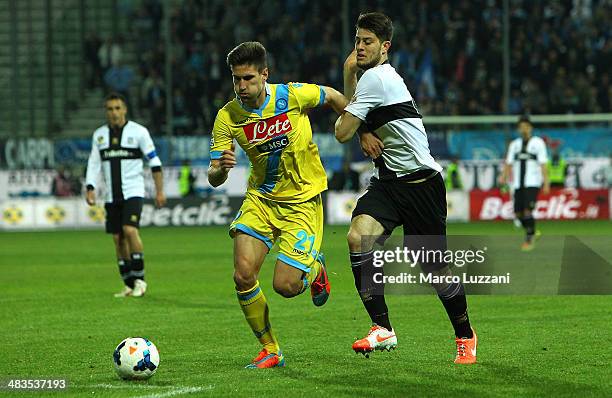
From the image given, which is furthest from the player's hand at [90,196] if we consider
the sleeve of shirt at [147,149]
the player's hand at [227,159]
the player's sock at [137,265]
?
the player's hand at [227,159]

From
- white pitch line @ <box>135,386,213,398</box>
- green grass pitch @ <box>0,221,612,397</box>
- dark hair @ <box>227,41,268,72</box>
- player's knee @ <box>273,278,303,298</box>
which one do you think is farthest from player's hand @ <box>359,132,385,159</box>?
white pitch line @ <box>135,386,213,398</box>

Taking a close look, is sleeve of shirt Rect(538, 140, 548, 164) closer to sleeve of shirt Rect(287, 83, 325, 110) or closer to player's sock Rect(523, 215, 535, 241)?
player's sock Rect(523, 215, 535, 241)

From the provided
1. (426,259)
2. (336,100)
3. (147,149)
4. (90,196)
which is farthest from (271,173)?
(90,196)

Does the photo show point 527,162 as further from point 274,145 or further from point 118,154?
point 274,145

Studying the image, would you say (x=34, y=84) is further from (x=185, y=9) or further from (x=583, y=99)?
(x=583, y=99)

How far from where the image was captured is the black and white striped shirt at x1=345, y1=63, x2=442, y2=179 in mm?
7441

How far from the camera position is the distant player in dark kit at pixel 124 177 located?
514 inches

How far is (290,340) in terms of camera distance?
9086mm

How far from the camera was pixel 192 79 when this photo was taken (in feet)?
101

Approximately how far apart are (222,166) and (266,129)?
1.56 ft

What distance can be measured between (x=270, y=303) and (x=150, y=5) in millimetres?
21973

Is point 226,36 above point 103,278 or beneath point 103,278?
above

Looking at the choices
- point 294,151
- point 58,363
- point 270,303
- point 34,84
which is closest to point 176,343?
point 58,363

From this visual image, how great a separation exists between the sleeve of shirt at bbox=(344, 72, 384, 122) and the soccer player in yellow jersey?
0.42 m
